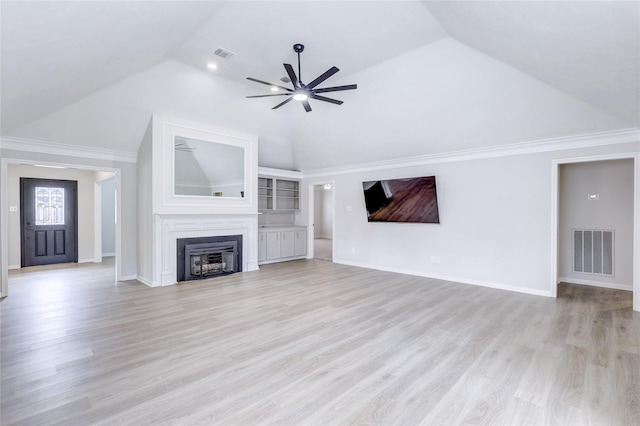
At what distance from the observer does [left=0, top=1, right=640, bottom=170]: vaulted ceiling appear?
2387mm

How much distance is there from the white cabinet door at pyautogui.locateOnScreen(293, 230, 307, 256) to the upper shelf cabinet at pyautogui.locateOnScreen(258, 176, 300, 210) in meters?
0.79

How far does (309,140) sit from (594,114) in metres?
4.91

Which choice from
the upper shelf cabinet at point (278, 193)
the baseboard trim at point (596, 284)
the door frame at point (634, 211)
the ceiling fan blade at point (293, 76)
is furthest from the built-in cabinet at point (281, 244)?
the baseboard trim at point (596, 284)

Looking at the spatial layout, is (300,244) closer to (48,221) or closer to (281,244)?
(281,244)

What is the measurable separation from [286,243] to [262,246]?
0.75 m

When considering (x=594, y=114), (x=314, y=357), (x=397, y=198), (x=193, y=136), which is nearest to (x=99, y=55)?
(x=193, y=136)

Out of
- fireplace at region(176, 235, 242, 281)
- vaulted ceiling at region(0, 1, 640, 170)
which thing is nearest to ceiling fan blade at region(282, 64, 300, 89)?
vaulted ceiling at region(0, 1, 640, 170)

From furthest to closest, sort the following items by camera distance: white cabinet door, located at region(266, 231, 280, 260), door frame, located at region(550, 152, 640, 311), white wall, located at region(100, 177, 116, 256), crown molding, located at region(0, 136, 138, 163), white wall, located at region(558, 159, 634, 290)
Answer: white wall, located at region(100, 177, 116, 256), white cabinet door, located at region(266, 231, 280, 260), white wall, located at region(558, 159, 634, 290), crown molding, located at region(0, 136, 138, 163), door frame, located at region(550, 152, 640, 311)

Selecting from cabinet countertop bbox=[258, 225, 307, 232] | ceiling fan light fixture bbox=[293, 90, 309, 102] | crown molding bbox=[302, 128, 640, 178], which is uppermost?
ceiling fan light fixture bbox=[293, 90, 309, 102]

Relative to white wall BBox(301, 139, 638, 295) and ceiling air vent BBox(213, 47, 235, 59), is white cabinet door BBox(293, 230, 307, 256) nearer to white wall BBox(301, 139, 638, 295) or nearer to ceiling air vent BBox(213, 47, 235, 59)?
white wall BBox(301, 139, 638, 295)

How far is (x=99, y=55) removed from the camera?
3.14 meters

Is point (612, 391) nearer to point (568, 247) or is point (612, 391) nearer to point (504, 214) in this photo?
point (504, 214)

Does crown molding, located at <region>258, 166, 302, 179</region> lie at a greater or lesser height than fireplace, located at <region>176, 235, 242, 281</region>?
greater

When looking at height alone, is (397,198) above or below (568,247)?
above
